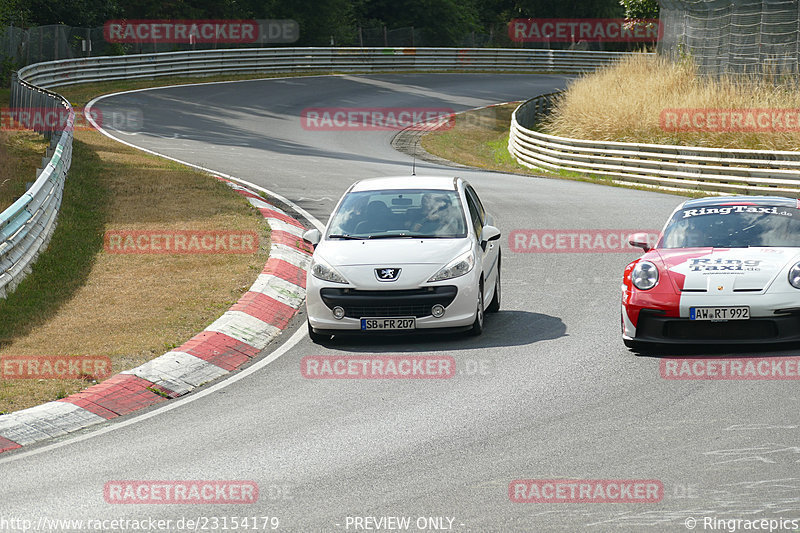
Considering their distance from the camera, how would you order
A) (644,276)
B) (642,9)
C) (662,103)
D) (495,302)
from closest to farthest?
1. (644,276)
2. (495,302)
3. (662,103)
4. (642,9)

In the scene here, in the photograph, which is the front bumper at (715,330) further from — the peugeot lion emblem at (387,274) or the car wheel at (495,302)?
the car wheel at (495,302)

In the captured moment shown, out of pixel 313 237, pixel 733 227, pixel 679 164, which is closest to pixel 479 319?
pixel 313 237

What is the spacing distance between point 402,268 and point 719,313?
10.2 ft

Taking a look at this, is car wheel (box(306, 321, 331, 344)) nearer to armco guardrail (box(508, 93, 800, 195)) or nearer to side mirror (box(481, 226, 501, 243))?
side mirror (box(481, 226, 501, 243))

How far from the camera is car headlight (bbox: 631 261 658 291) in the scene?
32.9ft

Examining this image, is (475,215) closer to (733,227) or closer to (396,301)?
(396,301)

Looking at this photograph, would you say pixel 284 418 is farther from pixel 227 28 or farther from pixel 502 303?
pixel 227 28

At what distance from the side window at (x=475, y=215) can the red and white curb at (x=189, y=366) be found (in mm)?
2370

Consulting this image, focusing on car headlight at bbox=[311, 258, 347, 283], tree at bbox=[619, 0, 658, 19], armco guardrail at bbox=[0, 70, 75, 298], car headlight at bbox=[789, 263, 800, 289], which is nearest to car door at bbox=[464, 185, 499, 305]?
car headlight at bbox=[311, 258, 347, 283]

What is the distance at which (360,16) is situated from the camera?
2628 inches

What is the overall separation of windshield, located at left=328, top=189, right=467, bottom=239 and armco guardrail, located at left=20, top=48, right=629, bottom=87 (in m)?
28.6

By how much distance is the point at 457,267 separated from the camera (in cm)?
1112

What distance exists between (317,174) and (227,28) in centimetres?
3213

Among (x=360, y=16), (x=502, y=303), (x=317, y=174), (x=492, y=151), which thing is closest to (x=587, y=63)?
(x=360, y=16)
